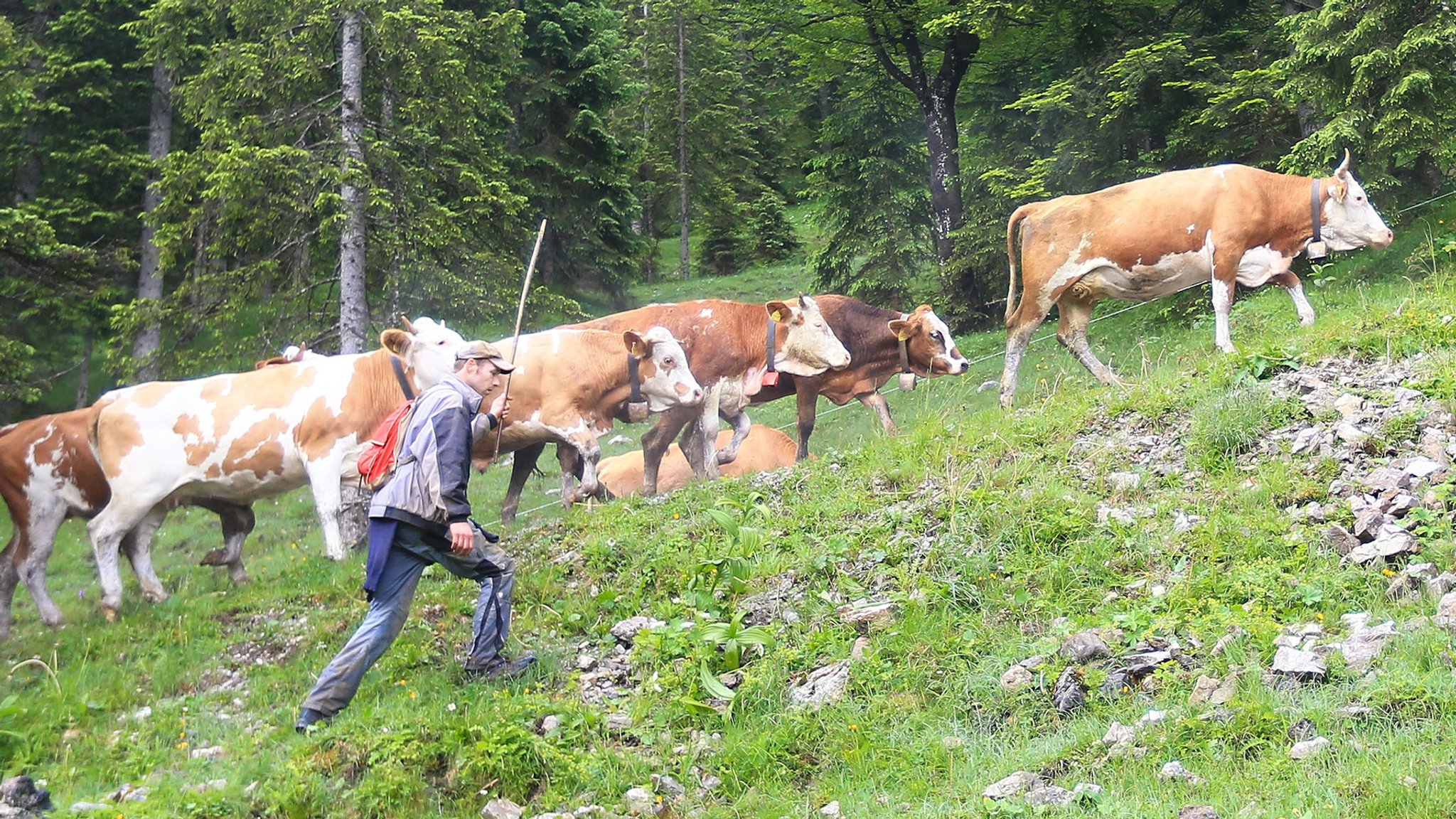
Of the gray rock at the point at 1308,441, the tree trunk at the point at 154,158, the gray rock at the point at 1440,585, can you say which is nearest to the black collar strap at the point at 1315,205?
the gray rock at the point at 1308,441

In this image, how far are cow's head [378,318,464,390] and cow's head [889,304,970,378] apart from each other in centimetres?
629

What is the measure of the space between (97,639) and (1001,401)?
29.0 ft

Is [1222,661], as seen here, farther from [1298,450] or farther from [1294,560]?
[1298,450]

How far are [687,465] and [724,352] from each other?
1587 millimetres

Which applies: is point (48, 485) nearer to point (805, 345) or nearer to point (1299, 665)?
point (805, 345)

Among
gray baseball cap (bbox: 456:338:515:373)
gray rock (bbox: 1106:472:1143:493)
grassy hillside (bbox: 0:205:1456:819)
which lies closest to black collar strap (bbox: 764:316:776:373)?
grassy hillside (bbox: 0:205:1456:819)

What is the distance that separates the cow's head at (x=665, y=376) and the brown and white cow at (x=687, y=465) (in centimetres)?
139

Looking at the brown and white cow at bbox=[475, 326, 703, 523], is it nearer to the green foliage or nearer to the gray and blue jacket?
the gray and blue jacket

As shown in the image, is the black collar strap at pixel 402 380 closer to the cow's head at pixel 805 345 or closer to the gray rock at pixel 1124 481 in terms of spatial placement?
the cow's head at pixel 805 345

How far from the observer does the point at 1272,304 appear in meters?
14.9

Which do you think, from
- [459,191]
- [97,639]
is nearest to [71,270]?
[459,191]

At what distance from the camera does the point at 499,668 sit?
7492 mm

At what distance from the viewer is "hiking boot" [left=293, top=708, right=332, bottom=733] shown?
269 inches

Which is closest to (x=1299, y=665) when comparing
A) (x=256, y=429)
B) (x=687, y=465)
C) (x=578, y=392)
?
(x=578, y=392)
